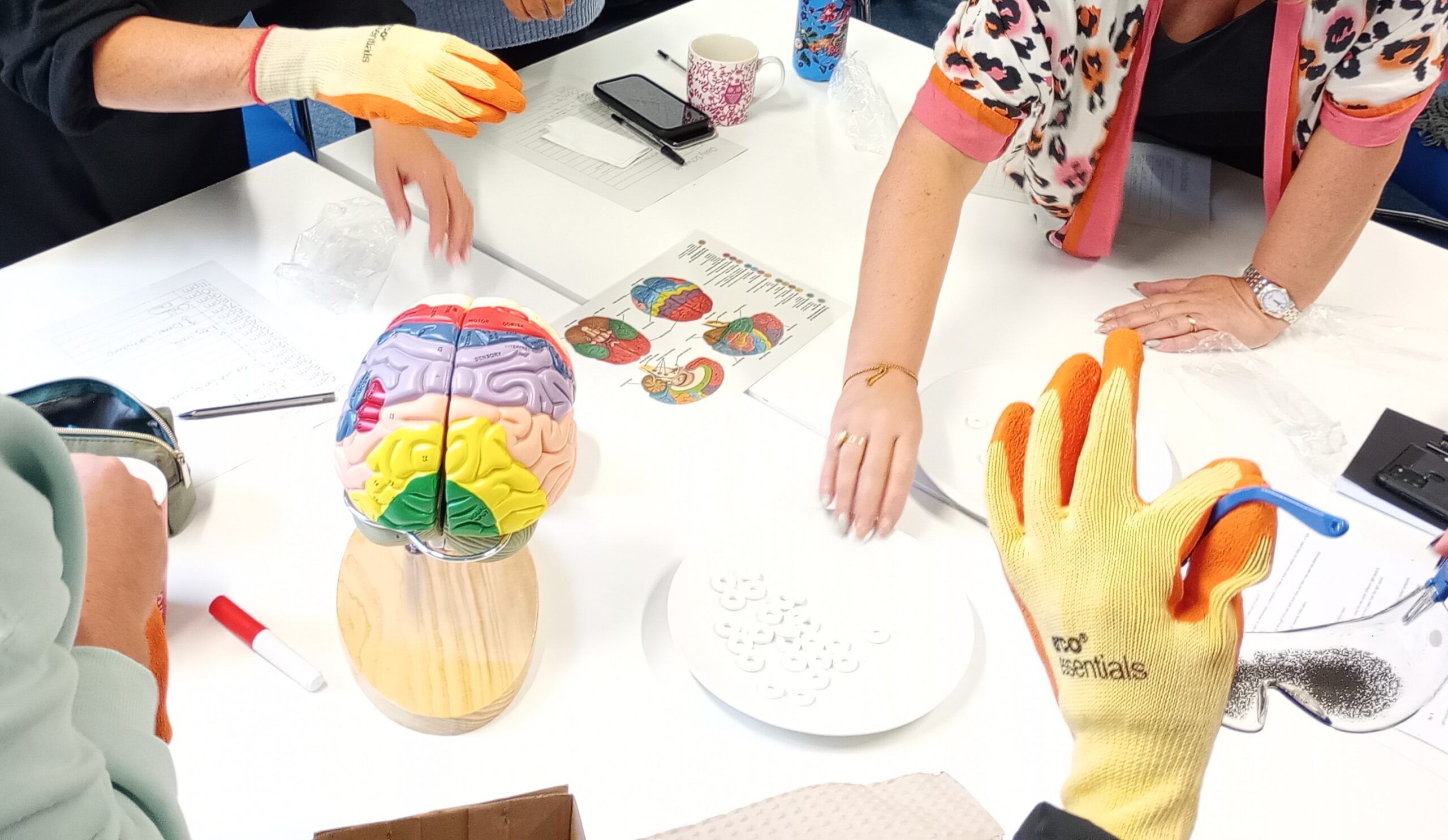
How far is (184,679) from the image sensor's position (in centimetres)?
79

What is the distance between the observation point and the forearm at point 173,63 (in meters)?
1.04

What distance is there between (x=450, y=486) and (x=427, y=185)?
64cm

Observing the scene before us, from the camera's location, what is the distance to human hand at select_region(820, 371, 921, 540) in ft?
3.10

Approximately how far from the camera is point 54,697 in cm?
43

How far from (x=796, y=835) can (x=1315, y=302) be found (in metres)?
1.03

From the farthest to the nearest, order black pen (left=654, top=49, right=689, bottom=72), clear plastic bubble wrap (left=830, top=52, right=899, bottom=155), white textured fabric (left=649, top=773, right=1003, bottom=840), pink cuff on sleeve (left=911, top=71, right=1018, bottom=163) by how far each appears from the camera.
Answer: black pen (left=654, top=49, right=689, bottom=72) → clear plastic bubble wrap (left=830, top=52, right=899, bottom=155) → pink cuff on sleeve (left=911, top=71, right=1018, bottom=163) → white textured fabric (left=649, top=773, right=1003, bottom=840)

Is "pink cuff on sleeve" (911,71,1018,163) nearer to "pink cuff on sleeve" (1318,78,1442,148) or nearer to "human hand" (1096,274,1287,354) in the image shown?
"human hand" (1096,274,1287,354)

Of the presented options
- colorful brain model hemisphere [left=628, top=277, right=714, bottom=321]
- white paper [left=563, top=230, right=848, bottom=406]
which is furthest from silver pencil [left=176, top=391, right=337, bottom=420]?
colorful brain model hemisphere [left=628, top=277, right=714, bottom=321]

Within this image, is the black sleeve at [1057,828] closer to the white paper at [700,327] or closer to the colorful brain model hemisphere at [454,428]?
the colorful brain model hemisphere at [454,428]

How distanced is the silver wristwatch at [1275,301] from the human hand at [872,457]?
52cm

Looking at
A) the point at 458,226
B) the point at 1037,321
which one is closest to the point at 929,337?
the point at 1037,321

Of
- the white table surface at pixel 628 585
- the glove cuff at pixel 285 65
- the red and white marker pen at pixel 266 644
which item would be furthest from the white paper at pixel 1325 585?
the glove cuff at pixel 285 65

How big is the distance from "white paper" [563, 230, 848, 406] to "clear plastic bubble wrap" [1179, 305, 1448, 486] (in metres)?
0.45

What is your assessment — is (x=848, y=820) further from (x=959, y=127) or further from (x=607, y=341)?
(x=959, y=127)
